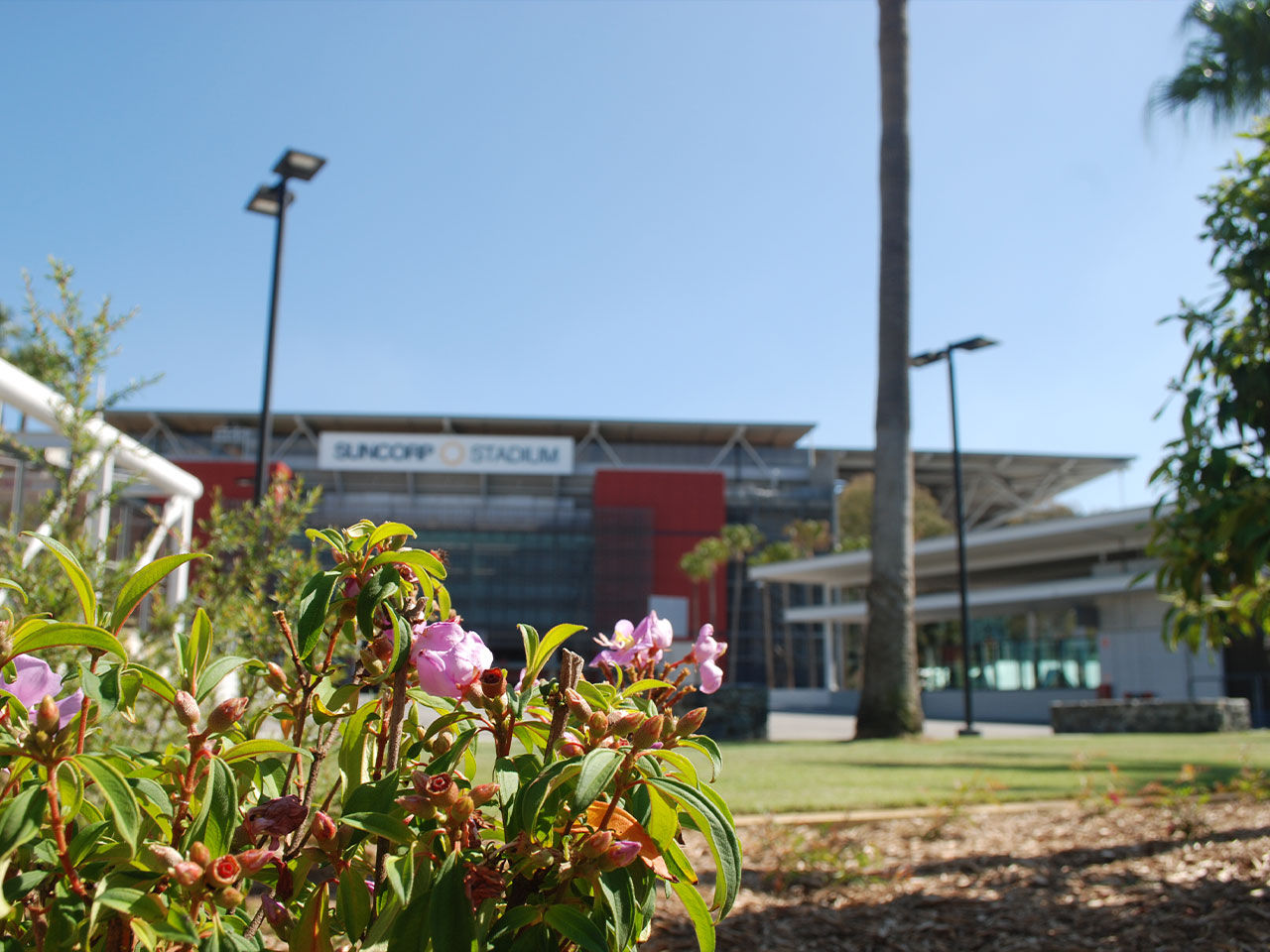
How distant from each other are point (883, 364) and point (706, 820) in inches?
566

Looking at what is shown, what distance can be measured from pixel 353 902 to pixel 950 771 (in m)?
8.41

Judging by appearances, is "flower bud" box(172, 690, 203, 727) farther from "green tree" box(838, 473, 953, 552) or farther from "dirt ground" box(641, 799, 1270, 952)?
"green tree" box(838, 473, 953, 552)

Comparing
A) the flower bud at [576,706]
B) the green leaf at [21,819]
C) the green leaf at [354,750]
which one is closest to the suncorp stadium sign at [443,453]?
the green leaf at [354,750]

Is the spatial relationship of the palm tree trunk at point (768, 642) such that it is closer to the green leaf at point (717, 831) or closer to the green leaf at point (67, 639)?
the green leaf at point (717, 831)

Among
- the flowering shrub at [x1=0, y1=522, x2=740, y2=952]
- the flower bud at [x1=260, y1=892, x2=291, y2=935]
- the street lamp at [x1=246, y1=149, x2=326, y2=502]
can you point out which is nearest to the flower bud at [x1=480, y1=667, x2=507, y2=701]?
the flowering shrub at [x1=0, y1=522, x2=740, y2=952]

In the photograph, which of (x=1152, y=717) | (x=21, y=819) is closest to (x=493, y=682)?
(x=21, y=819)

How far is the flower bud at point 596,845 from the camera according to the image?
1.06 metres

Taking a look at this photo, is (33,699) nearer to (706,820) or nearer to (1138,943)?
(706,820)

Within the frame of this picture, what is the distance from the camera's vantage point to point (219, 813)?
1021mm

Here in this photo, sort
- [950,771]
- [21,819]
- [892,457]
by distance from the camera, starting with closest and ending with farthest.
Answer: [21,819] < [950,771] < [892,457]

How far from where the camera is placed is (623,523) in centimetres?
5344

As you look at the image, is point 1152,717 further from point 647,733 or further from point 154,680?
point 154,680

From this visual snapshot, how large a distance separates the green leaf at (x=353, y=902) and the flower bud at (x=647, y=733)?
14.1 inches

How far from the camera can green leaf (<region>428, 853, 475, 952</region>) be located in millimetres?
994
